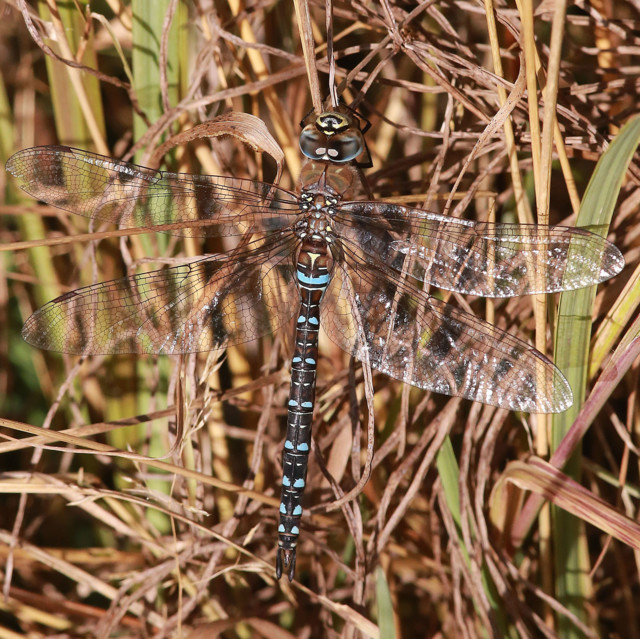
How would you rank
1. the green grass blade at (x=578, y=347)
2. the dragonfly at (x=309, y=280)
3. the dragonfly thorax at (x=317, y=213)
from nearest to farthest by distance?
the green grass blade at (x=578, y=347) → the dragonfly at (x=309, y=280) → the dragonfly thorax at (x=317, y=213)

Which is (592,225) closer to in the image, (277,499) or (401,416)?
(401,416)

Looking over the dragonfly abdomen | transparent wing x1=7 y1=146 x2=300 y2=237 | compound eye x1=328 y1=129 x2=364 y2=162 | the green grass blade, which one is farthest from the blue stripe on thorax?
the green grass blade

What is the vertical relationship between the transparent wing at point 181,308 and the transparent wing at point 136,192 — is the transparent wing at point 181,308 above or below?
below

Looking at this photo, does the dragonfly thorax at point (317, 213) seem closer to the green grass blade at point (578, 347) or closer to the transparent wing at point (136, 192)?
the transparent wing at point (136, 192)

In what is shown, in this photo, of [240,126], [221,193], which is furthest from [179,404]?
[240,126]

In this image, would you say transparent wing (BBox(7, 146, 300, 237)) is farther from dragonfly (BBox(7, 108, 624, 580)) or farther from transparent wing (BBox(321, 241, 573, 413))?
transparent wing (BBox(321, 241, 573, 413))

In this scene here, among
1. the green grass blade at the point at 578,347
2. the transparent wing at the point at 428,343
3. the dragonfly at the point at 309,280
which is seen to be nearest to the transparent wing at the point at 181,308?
the dragonfly at the point at 309,280
